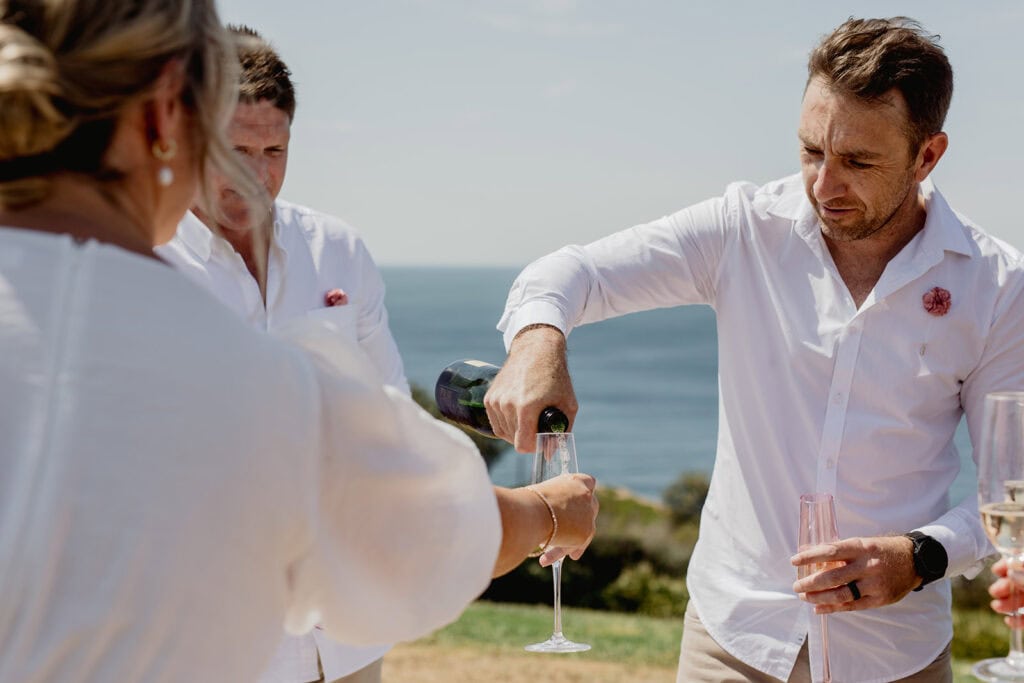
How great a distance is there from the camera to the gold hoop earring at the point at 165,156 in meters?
1.63

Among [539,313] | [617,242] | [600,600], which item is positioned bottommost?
[600,600]

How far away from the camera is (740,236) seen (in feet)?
12.1

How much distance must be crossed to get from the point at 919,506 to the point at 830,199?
33.5 inches

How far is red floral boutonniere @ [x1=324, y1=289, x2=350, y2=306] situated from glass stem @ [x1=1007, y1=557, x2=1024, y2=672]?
2.08 metres

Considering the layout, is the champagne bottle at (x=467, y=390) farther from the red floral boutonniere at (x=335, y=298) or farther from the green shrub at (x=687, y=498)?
the green shrub at (x=687, y=498)

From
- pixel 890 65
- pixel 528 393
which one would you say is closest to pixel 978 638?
pixel 890 65

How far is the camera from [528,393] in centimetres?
285

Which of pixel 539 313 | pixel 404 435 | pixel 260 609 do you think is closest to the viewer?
pixel 260 609

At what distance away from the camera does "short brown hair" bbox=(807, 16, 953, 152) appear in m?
3.44

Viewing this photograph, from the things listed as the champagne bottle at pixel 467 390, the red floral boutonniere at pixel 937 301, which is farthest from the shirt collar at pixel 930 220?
the champagne bottle at pixel 467 390

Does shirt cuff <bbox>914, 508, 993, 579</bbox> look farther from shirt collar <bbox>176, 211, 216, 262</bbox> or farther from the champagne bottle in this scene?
shirt collar <bbox>176, 211, 216, 262</bbox>

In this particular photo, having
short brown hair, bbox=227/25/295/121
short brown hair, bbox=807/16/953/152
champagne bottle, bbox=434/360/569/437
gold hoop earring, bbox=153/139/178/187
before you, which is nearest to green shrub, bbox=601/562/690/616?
short brown hair, bbox=227/25/295/121

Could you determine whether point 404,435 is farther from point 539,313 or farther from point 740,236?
point 740,236

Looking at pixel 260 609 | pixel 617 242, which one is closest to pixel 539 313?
pixel 617 242
